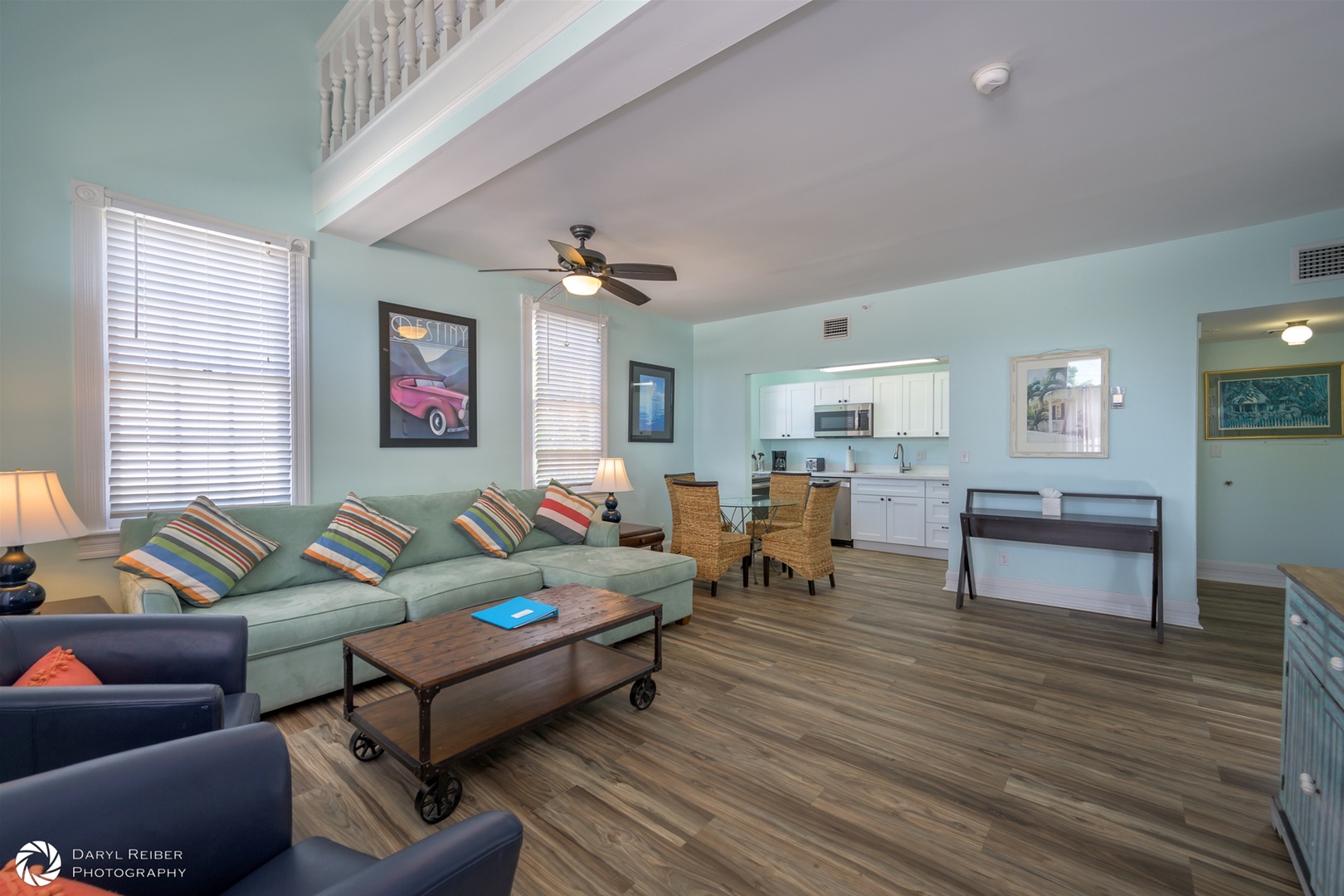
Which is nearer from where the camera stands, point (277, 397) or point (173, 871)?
point (173, 871)

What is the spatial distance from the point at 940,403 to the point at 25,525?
712 centimetres

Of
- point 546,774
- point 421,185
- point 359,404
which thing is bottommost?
point 546,774

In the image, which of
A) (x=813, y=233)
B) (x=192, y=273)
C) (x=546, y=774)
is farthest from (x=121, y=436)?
(x=813, y=233)

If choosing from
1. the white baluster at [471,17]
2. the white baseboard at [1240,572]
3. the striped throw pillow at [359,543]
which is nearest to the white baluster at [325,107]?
the white baluster at [471,17]

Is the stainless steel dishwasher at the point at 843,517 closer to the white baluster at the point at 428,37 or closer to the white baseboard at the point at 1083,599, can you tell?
the white baseboard at the point at 1083,599

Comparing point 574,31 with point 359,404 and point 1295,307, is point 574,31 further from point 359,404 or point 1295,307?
point 1295,307

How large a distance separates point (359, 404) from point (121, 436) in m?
1.20

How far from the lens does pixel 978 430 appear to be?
4.76 metres

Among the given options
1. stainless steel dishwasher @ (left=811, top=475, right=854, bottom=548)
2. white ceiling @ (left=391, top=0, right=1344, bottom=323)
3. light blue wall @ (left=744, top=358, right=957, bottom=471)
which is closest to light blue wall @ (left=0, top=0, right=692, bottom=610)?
white ceiling @ (left=391, top=0, right=1344, bottom=323)

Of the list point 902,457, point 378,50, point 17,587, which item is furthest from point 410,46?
point 902,457

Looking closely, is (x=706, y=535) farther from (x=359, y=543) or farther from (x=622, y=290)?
(x=359, y=543)

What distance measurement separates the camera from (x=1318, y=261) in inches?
138

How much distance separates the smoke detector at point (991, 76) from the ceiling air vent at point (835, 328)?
3325 mm

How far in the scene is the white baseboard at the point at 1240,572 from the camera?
4887mm
